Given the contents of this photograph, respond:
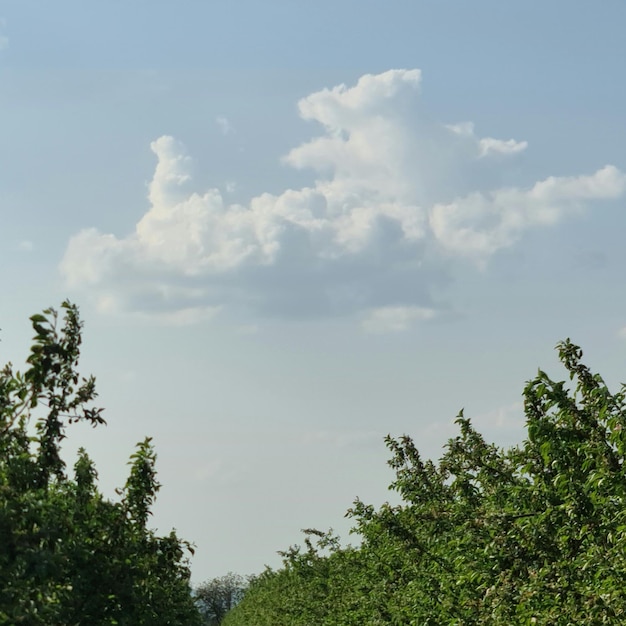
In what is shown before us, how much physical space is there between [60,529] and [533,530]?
6.96m

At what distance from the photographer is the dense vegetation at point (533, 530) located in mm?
12680

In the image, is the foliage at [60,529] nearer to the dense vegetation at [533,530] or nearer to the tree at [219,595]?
the dense vegetation at [533,530]

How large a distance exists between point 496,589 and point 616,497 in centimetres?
308

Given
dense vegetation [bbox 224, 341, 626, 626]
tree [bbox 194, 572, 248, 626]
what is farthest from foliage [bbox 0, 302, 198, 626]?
tree [bbox 194, 572, 248, 626]

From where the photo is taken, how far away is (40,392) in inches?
533

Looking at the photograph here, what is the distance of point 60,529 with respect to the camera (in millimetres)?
12703

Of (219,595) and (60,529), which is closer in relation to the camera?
(60,529)

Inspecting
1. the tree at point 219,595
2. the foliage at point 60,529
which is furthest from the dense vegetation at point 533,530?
the tree at point 219,595

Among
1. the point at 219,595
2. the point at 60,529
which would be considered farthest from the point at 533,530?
the point at 219,595

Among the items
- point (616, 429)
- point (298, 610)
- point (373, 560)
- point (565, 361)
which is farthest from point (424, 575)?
point (298, 610)

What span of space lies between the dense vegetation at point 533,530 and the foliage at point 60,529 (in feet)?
17.1

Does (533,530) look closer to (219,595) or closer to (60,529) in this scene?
(60,529)

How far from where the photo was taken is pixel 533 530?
50.1ft

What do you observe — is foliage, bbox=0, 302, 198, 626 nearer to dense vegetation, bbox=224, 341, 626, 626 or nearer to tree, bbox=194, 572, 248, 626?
dense vegetation, bbox=224, 341, 626, 626
